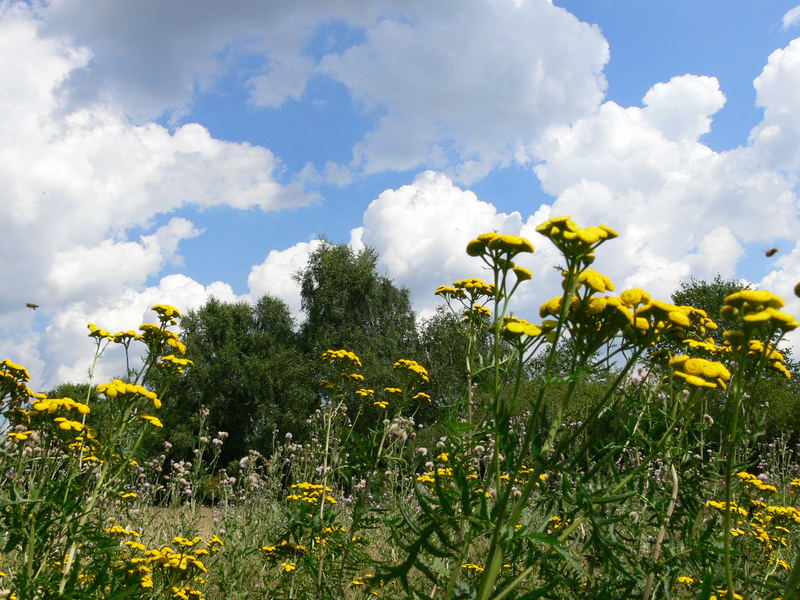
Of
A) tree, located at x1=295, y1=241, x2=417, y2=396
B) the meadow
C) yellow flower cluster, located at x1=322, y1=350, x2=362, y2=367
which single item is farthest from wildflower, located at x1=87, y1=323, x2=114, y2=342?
tree, located at x1=295, y1=241, x2=417, y2=396

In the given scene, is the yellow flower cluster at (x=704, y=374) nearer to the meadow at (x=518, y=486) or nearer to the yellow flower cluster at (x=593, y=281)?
the meadow at (x=518, y=486)

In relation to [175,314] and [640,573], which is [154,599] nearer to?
[175,314]

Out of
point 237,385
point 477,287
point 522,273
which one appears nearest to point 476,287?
point 477,287

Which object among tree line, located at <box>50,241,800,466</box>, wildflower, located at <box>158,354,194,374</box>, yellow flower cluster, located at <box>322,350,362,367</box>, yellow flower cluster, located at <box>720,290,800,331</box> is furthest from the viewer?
tree line, located at <box>50,241,800,466</box>

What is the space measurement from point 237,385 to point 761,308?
29816 millimetres

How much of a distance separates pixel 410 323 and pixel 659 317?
30.6 m

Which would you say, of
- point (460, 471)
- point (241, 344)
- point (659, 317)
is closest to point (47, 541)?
point (460, 471)

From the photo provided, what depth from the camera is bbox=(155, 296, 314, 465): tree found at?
28.0 metres

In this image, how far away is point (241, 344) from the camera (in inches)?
1255

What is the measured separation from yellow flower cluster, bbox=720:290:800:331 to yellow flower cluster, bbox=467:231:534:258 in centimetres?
75

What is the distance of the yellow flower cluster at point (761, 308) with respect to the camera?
1914 mm

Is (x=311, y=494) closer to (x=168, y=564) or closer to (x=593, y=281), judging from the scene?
(x=168, y=564)

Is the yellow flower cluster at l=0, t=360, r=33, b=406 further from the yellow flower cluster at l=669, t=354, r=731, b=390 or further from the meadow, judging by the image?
the yellow flower cluster at l=669, t=354, r=731, b=390

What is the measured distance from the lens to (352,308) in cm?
3216
